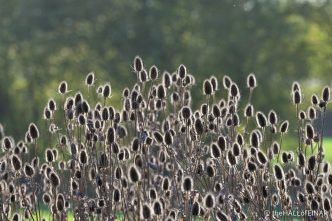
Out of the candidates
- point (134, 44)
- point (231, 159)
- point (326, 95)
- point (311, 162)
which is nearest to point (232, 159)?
point (231, 159)

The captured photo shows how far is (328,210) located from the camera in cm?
350

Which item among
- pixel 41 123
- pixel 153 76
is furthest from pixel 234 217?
pixel 41 123

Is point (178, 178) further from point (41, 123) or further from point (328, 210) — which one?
point (41, 123)

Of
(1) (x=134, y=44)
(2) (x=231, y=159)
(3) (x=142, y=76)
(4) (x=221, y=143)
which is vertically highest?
(1) (x=134, y=44)

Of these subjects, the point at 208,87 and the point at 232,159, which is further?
the point at 208,87

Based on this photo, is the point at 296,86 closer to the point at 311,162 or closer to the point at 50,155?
the point at 311,162

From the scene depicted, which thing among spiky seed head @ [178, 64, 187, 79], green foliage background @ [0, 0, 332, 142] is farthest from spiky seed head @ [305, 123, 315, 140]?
green foliage background @ [0, 0, 332, 142]

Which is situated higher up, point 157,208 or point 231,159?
point 231,159

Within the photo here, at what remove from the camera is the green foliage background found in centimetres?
1912

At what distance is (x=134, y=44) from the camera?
1931cm

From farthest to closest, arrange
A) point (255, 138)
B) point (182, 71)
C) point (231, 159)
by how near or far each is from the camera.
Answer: point (182, 71) < point (255, 138) < point (231, 159)

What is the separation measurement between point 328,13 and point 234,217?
1790 centimetres

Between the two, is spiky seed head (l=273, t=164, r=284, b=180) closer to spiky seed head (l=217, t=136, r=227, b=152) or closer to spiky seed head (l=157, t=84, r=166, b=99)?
spiky seed head (l=217, t=136, r=227, b=152)

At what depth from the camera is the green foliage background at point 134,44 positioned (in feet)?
62.7
